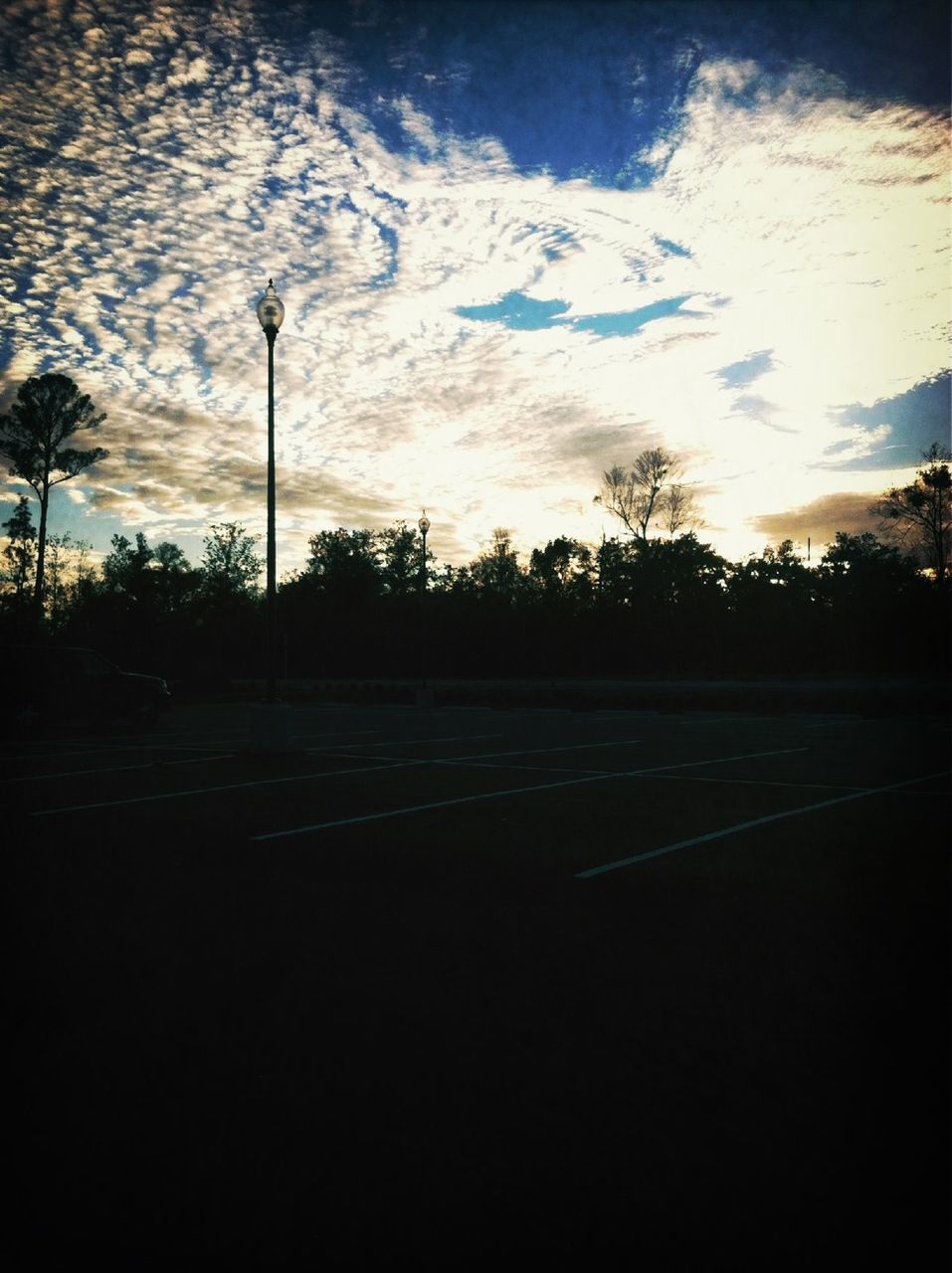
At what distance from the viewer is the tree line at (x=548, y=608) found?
4378 cm

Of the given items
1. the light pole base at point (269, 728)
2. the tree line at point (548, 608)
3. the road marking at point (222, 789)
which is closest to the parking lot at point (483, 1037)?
the road marking at point (222, 789)

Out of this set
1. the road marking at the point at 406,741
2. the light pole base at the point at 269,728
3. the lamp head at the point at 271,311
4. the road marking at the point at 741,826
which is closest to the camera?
the road marking at the point at 741,826

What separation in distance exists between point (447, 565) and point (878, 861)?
8910 cm

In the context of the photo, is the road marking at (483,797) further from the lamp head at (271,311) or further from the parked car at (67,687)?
the parked car at (67,687)

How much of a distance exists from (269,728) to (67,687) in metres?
7.38

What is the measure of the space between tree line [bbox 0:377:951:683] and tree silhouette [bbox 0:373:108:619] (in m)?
A: 0.10

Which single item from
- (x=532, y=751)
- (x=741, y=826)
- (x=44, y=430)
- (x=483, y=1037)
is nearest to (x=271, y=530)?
(x=532, y=751)

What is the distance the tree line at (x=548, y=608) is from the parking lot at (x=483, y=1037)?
2567 centimetres

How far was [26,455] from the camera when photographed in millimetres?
43750

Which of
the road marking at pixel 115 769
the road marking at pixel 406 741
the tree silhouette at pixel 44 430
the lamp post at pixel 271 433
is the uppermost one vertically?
the tree silhouette at pixel 44 430

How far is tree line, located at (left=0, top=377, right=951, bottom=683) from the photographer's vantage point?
43.8 m

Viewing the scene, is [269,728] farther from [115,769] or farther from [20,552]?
[20,552]

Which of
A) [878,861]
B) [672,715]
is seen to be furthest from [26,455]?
[878,861]

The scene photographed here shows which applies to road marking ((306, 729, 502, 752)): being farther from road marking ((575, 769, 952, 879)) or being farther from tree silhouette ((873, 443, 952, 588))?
tree silhouette ((873, 443, 952, 588))
